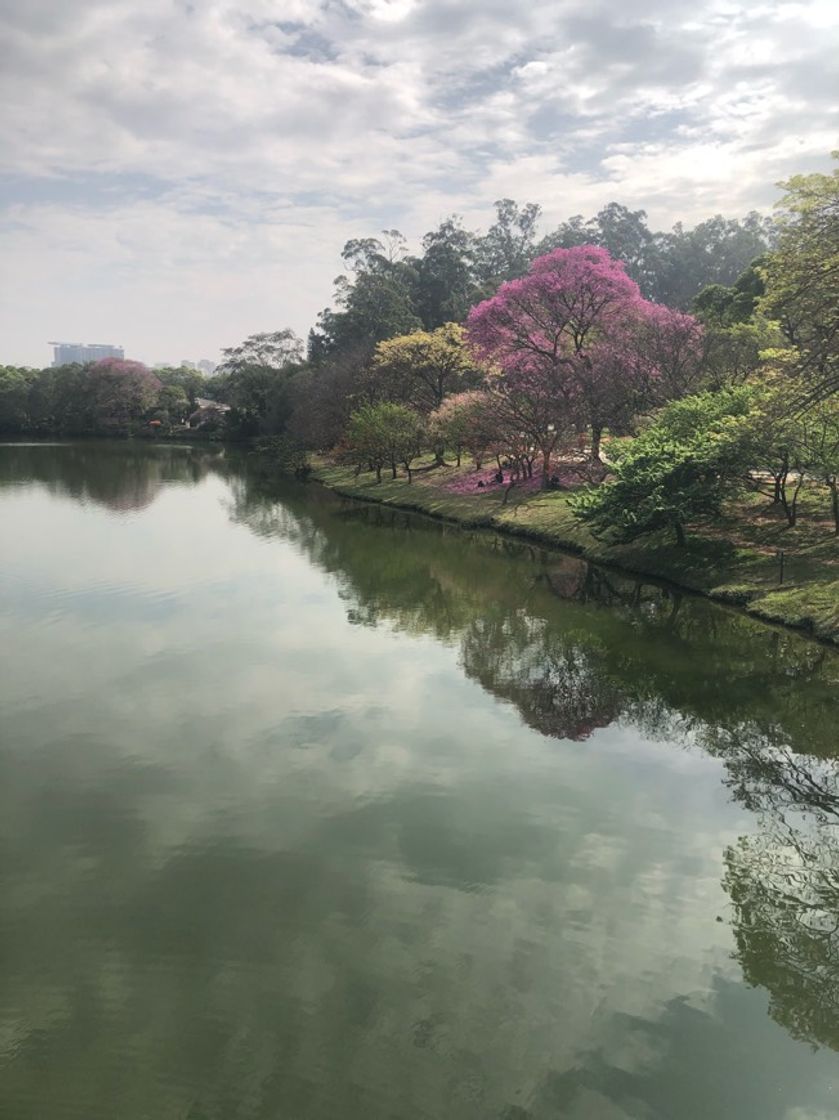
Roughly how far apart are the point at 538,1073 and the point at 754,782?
6158 millimetres

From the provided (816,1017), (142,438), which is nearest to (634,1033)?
(816,1017)

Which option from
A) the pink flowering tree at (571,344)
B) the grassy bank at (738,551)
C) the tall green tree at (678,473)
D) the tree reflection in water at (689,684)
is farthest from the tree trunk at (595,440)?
the tall green tree at (678,473)

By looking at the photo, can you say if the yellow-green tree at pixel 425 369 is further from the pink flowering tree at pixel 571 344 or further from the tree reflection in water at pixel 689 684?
the tree reflection in water at pixel 689 684

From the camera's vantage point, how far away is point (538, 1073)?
567cm

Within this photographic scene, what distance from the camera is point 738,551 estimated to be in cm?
2002

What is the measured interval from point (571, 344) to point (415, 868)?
32.3m

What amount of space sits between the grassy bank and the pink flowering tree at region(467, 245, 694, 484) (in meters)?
3.63

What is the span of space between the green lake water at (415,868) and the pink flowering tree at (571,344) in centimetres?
1517

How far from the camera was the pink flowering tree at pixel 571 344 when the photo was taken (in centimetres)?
3036

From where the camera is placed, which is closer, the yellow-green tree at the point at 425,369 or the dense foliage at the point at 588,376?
the dense foliage at the point at 588,376

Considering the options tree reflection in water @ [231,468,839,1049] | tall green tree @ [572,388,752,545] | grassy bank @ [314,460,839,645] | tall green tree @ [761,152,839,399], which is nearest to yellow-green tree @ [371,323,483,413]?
grassy bank @ [314,460,839,645]

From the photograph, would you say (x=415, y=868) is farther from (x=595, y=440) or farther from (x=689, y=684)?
(x=595, y=440)

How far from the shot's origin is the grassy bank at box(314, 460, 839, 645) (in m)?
16.5

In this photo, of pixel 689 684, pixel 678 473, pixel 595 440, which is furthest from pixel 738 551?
pixel 595 440
